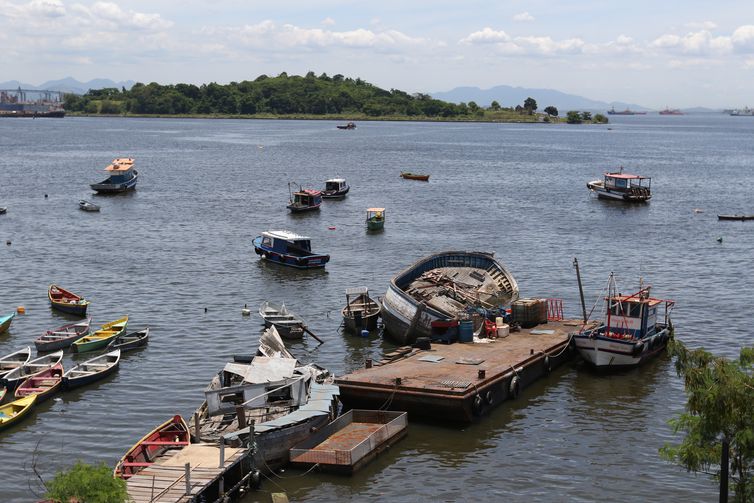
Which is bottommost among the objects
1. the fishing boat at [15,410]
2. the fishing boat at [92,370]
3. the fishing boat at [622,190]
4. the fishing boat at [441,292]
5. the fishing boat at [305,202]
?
the fishing boat at [15,410]

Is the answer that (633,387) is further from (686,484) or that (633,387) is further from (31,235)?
(31,235)

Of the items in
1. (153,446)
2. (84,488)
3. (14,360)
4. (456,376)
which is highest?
(84,488)

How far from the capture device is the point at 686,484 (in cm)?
3209

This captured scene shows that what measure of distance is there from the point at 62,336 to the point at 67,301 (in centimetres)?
716

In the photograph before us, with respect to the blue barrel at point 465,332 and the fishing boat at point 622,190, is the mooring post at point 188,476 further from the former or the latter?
the fishing boat at point 622,190

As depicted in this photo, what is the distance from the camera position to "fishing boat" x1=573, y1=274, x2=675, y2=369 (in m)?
43.7

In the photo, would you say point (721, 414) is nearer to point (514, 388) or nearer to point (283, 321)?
point (514, 388)

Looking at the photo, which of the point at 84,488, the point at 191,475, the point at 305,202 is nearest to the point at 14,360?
the point at 191,475

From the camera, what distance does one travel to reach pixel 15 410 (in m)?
36.9

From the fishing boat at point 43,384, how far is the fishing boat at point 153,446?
30.3 feet

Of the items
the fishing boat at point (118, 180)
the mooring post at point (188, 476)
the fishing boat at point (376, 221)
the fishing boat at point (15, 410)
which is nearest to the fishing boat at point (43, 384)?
the fishing boat at point (15, 410)

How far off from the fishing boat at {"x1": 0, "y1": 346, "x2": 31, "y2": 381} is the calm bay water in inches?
→ 142

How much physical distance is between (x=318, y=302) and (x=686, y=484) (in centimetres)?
3141

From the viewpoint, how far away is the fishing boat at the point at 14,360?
41.8 m
